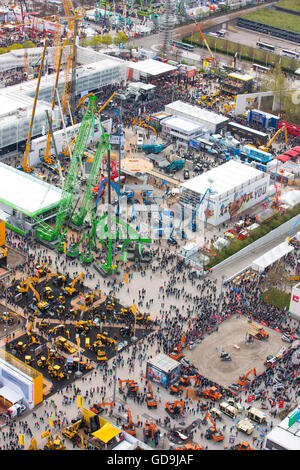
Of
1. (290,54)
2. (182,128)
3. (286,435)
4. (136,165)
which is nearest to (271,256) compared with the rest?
(136,165)

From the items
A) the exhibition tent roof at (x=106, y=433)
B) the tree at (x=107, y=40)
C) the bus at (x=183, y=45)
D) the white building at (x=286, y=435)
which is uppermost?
the tree at (x=107, y=40)

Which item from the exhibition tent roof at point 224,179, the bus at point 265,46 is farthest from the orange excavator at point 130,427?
the bus at point 265,46

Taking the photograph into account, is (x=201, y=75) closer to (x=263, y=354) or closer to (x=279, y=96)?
(x=279, y=96)

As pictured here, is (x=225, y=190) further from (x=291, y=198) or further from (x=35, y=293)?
(x=35, y=293)

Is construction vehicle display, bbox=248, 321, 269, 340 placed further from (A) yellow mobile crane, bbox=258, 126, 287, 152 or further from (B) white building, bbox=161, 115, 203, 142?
(B) white building, bbox=161, 115, 203, 142

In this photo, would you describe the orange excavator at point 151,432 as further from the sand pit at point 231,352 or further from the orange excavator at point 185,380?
the sand pit at point 231,352
